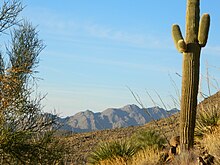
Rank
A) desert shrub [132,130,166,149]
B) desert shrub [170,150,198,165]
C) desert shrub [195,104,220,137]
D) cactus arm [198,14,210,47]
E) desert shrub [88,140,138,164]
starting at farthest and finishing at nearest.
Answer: desert shrub [132,130,166,149] < desert shrub [88,140,138,164] < desert shrub [195,104,220,137] < cactus arm [198,14,210,47] < desert shrub [170,150,198,165]

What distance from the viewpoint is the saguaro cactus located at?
1009 centimetres

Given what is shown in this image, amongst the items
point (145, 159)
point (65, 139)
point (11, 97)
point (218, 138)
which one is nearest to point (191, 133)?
point (218, 138)

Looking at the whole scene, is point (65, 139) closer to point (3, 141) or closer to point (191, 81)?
point (3, 141)

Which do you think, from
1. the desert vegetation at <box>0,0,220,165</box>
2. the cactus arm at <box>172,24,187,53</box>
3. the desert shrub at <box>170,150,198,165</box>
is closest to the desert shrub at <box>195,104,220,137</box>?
the desert vegetation at <box>0,0,220,165</box>

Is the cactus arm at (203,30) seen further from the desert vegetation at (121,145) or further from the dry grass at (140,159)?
the dry grass at (140,159)

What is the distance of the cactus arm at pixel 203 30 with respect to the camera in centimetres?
1034

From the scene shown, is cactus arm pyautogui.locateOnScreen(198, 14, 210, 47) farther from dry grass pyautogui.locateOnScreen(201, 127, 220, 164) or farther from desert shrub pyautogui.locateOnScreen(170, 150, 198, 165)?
desert shrub pyautogui.locateOnScreen(170, 150, 198, 165)

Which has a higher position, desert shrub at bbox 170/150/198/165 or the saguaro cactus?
the saguaro cactus

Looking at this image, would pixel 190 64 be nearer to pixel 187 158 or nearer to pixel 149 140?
pixel 187 158

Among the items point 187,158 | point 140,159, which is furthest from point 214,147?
point 140,159

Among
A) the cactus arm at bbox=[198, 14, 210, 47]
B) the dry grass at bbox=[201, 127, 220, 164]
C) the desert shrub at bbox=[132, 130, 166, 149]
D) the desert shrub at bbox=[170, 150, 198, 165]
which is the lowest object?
the desert shrub at bbox=[170, 150, 198, 165]

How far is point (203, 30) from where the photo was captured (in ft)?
34.0

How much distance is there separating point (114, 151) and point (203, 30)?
4.73 metres

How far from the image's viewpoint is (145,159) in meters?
11.3
